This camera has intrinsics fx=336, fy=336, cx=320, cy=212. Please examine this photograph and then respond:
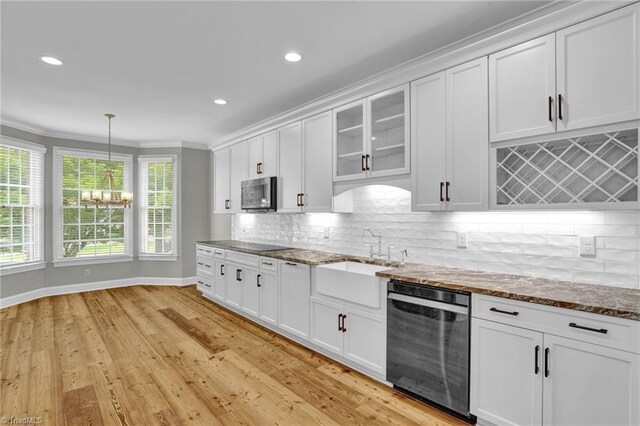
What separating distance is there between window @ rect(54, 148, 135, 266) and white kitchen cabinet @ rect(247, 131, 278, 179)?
292 cm

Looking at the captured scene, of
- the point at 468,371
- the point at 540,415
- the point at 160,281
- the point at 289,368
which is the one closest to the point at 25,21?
the point at 289,368

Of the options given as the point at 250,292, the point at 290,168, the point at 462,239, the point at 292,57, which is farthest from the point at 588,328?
the point at 250,292

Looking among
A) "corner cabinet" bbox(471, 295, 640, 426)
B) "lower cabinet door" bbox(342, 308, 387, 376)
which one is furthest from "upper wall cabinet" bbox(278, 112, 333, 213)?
"corner cabinet" bbox(471, 295, 640, 426)

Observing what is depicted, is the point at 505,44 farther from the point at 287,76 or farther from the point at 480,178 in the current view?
the point at 287,76

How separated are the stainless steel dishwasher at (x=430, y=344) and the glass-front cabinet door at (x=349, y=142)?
134 centimetres

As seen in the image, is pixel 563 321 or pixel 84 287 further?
pixel 84 287

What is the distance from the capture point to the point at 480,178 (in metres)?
2.53

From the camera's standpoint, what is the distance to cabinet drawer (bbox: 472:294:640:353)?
1688mm

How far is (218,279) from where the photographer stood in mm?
5102

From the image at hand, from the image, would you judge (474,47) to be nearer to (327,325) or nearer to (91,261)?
(327,325)

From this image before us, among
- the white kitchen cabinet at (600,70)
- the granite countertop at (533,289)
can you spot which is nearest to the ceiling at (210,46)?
the white kitchen cabinet at (600,70)

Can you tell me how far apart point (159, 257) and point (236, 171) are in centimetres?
252

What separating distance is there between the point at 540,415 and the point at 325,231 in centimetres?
282

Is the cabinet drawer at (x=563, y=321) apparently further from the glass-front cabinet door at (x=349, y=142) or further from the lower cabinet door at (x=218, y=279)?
the lower cabinet door at (x=218, y=279)
